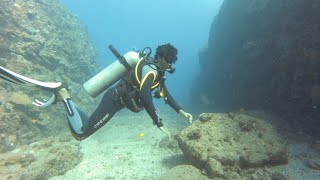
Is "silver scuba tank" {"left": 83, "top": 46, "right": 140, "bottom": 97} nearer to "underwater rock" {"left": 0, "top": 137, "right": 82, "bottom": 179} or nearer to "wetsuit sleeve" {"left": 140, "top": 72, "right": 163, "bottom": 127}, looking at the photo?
"wetsuit sleeve" {"left": 140, "top": 72, "right": 163, "bottom": 127}

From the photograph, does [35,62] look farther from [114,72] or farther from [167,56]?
[167,56]

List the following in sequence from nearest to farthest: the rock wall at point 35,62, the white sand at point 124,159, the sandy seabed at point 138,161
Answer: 1. the sandy seabed at point 138,161
2. the white sand at point 124,159
3. the rock wall at point 35,62

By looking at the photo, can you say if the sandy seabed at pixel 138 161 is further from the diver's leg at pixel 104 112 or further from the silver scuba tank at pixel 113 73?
the silver scuba tank at pixel 113 73

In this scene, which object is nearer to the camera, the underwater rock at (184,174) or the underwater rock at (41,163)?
the underwater rock at (184,174)

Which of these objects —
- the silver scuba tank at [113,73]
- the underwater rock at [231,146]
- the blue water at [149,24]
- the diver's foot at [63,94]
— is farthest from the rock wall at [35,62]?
the blue water at [149,24]

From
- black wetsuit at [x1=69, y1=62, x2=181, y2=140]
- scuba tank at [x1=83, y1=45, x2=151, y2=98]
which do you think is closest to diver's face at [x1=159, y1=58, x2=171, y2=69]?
black wetsuit at [x1=69, y1=62, x2=181, y2=140]

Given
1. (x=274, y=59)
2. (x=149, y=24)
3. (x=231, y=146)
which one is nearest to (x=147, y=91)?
(x=231, y=146)

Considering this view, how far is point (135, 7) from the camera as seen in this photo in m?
153

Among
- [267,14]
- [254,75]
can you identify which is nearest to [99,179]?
[254,75]

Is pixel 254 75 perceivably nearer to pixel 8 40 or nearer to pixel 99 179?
pixel 99 179

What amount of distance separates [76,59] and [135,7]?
14162 centimetres

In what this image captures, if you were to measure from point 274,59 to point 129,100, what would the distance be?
8318 mm

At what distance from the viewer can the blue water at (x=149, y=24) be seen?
449 ft

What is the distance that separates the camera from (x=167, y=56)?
556 centimetres
